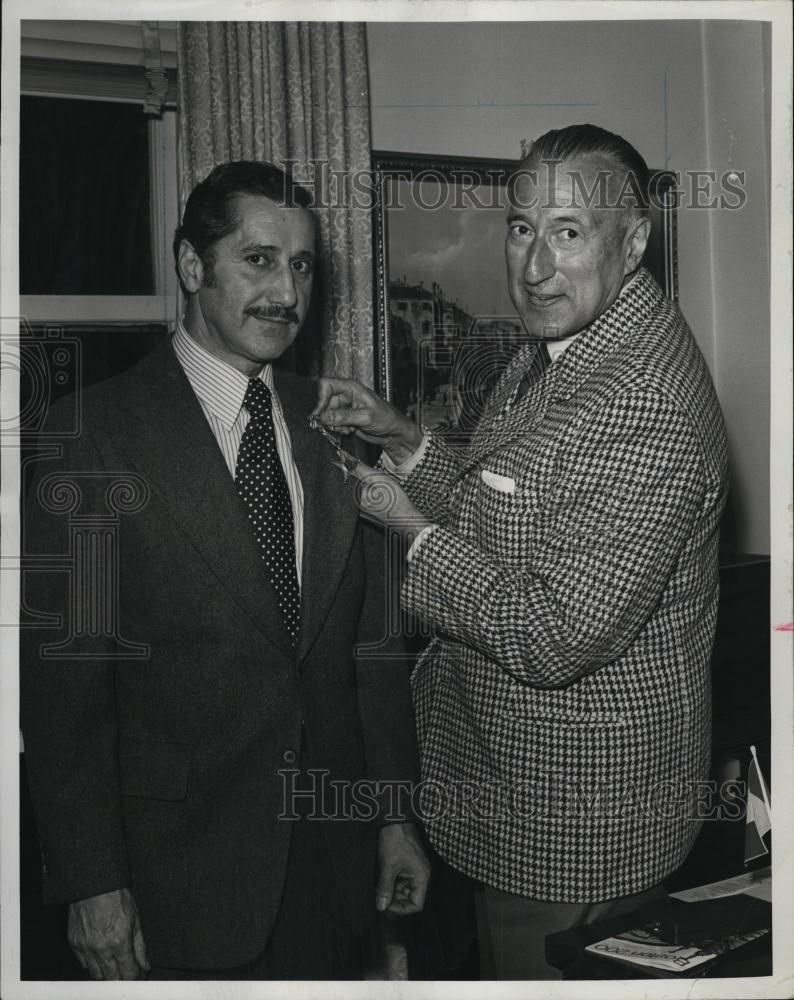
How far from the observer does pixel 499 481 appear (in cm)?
143

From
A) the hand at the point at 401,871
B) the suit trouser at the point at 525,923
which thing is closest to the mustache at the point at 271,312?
the hand at the point at 401,871

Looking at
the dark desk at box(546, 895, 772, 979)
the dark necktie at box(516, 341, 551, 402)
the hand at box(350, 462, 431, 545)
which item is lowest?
the dark desk at box(546, 895, 772, 979)

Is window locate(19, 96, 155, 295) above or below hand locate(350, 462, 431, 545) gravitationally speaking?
above

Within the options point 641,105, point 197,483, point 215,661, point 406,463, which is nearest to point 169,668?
point 215,661

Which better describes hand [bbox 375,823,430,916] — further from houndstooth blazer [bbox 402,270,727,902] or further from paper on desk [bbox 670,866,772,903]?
paper on desk [bbox 670,866,772,903]

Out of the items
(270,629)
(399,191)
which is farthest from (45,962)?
(399,191)

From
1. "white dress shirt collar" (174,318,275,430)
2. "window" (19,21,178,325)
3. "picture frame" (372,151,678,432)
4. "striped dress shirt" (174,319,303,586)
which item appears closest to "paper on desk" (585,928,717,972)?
"striped dress shirt" (174,319,303,586)

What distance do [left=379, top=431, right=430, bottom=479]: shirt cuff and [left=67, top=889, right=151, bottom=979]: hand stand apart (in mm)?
779

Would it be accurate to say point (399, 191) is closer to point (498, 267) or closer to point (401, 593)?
point (498, 267)

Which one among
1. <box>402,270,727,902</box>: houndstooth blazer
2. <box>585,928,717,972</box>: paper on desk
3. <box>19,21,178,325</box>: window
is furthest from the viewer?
<box>19,21,178,325</box>: window

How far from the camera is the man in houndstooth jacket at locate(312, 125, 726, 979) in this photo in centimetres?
131

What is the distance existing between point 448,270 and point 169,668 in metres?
0.83

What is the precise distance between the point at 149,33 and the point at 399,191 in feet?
1.60

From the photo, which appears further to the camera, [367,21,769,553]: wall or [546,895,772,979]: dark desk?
[367,21,769,553]: wall
